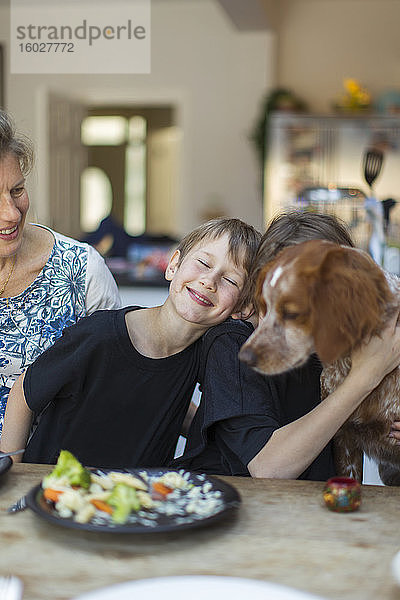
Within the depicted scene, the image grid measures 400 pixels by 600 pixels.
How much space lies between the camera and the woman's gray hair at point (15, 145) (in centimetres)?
Answer: 179

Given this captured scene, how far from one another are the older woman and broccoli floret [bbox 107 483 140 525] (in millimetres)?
924

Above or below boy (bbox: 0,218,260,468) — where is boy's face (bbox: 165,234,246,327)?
above

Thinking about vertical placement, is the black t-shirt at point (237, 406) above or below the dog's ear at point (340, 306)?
below

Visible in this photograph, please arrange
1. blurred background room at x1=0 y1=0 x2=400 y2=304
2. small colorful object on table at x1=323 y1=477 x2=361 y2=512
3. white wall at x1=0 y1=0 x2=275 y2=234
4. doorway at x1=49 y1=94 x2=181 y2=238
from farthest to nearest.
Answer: doorway at x1=49 y1=94 x2=181 y2=238 → white wall at x1=0 y1=0 x2=275 y2=234 → blurred background room at x1=0 y1=0 x2=400 y2=304 → small colorful object on table at x1=323 y1=477 x2=361 y2=512

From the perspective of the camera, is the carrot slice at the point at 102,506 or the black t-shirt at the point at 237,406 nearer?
the carrot slice at the point at 102,506

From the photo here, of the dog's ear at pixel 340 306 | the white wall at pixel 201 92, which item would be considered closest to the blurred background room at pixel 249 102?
the white wall at pixel 201 92

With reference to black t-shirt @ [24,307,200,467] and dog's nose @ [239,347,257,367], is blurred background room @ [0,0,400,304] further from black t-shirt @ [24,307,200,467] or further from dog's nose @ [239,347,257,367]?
dog's nose @ [239,347,257,367]

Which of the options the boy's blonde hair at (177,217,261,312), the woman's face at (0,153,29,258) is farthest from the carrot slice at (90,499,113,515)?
the woman's face at (0,153,29,258)

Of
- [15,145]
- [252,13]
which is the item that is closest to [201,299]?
[15,145]

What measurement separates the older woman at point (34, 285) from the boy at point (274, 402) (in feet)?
1.61

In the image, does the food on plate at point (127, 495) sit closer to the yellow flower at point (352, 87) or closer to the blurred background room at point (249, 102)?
the blurred background room at point (249, 102)

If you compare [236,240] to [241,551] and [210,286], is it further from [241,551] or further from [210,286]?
[241,551]

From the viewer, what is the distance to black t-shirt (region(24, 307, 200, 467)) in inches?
62.2

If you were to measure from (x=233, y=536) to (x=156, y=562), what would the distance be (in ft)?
0.44
